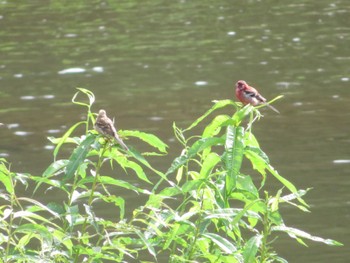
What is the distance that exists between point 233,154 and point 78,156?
1.51 feet

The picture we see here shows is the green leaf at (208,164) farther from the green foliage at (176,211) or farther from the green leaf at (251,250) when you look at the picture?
the green leaf at (251,250)

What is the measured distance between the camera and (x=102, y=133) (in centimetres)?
316

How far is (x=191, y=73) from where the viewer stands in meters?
16.7

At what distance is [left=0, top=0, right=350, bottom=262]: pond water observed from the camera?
38.8ft

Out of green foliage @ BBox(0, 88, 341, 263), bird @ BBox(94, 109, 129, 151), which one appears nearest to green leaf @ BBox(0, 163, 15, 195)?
green foliage @ BBox(0, 88, 341, 263)

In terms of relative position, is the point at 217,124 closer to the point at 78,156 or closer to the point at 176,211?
the point at 176,211

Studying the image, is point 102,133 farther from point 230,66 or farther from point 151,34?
point 151,34

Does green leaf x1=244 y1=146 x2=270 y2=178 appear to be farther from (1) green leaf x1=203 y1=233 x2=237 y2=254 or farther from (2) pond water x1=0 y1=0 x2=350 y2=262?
(2) pond water x1=0 y1=0 x2=350 y2=262

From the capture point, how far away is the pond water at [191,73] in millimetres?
11828

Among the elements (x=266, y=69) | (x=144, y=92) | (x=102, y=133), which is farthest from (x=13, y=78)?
(x=102, y=133)

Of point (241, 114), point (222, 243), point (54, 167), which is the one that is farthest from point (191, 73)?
point (222, 243)

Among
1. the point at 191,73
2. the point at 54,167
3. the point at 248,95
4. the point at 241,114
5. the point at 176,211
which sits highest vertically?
the point at 241,114

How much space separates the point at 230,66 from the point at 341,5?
566cm

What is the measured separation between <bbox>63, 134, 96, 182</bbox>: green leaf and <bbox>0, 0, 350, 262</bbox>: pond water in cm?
608
